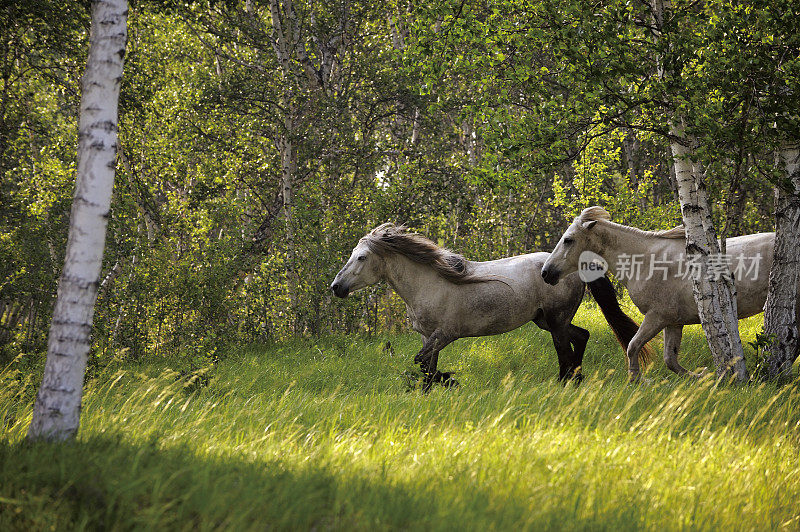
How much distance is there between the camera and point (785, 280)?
24.8ft

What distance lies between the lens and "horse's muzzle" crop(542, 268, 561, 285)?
305 inches

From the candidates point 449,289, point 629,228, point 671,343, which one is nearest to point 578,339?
point 671,343

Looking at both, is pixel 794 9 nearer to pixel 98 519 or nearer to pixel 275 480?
pixel 275 480

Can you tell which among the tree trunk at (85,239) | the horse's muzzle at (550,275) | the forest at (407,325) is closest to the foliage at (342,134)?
the forest at (407,325)

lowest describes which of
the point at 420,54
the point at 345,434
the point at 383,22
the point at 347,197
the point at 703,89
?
the point at 345,434

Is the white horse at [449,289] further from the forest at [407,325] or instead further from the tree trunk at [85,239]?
the tree trunk at [85,239]

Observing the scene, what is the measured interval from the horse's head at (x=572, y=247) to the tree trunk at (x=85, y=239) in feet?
17.4

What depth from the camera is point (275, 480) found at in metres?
3.69

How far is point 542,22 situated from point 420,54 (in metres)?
1.83

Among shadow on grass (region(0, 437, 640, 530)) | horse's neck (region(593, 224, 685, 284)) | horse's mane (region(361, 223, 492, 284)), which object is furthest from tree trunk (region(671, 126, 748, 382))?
shadow on grass (region(0, 437, 640, 530))

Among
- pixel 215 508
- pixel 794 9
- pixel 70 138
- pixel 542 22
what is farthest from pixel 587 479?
pixel 70 138

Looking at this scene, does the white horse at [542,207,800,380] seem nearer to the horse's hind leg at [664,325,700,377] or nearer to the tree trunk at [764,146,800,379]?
the horse's hind leg at [664,325,700,377]

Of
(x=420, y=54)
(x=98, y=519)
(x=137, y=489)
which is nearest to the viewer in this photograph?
(x=98, y=519)

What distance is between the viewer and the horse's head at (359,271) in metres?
7.64
